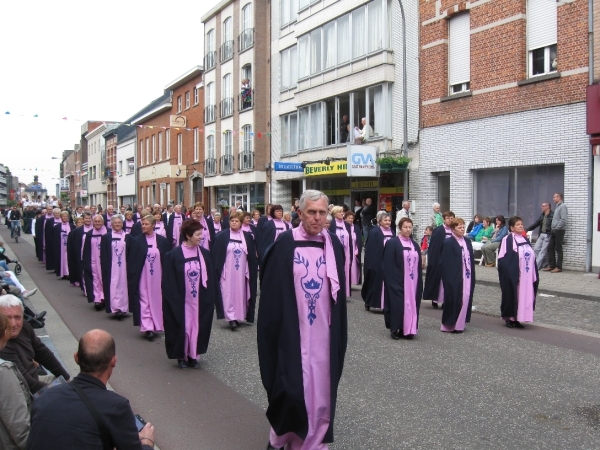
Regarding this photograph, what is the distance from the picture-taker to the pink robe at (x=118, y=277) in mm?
10172

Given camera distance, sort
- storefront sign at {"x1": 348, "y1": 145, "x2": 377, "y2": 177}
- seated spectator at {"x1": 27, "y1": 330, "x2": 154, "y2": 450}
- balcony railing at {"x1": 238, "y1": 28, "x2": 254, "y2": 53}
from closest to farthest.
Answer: seated spectator at {"x1": 27, "y1": 330, "x2": 154, "y2": 450}
storefront sign at {"x1": 348, "y1": 145, "x2": 377, "y2": 177}
balcony railing at {"x1": 238, "y1": 28, "x2": 254, "y2": 53}

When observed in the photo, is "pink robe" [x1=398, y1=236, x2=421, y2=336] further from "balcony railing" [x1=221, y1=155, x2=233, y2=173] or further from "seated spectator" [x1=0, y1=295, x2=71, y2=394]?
"balcony railing" [x1=221, y1=155, x2=233, y2=173]

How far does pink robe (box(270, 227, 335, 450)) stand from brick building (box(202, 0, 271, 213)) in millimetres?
25664

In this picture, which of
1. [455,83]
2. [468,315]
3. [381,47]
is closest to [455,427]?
[468,315]

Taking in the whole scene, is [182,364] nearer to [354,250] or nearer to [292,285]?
[292,285]

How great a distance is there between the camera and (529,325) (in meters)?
9.56

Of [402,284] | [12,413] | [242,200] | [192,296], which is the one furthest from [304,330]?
[242,200]

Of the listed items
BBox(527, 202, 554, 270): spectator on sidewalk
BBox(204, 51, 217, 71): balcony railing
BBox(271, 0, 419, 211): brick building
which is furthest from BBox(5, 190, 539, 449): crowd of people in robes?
BBox(204, 51, 217, 71): balcony railing

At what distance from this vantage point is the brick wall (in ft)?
50.3

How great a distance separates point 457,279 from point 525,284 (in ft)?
3.68

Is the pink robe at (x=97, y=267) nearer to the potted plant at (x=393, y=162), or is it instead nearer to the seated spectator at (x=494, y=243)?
the seated spectator at (x=494, y=243)

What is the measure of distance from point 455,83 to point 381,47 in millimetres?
3631

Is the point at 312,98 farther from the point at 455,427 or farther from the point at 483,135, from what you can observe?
the point at 455,427

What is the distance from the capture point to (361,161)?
66.1 ft
